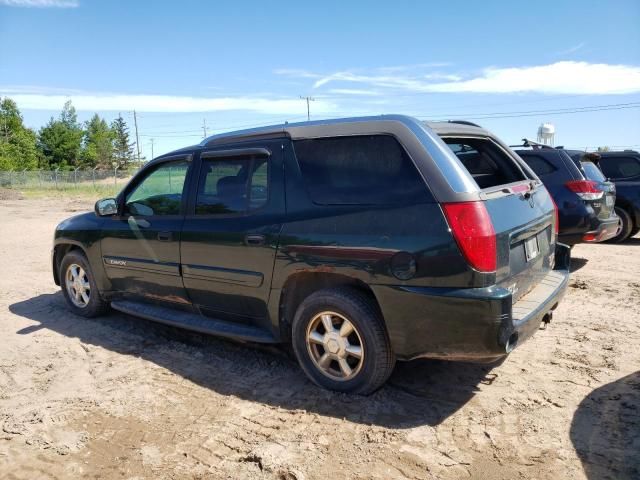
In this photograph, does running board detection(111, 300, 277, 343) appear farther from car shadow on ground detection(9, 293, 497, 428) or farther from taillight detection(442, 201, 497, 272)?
taillight detection(442, 201, 497, 272)

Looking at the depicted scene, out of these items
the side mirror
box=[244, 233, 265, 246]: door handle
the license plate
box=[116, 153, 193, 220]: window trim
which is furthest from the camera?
the side mirror

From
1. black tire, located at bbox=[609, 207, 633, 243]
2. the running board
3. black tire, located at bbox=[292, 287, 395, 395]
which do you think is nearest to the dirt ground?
black tire, located at bbox=[292, 287, 395, 395]

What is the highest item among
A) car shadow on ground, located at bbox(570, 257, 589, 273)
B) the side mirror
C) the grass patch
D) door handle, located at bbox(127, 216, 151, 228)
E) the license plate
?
the grass patch

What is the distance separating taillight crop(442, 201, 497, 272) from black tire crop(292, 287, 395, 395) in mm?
744

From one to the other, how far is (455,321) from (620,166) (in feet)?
29.0

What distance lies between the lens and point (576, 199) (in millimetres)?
7195

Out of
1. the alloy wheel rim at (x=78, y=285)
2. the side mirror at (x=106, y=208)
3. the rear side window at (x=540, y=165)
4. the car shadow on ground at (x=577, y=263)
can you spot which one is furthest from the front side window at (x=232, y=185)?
the car shadow on ground at (x=577, y=263)

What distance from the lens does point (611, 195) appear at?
7707mm

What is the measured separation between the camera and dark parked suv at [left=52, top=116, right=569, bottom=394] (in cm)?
318

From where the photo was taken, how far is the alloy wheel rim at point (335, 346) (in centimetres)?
360

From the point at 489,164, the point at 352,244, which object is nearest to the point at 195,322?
the point at 352,244

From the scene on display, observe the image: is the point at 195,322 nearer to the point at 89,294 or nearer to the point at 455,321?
the point at 89,294

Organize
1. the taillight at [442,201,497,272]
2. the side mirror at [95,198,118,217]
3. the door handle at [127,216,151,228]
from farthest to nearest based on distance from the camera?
the side mirror at [95,198,118,217] → the door handle at [127,216,151,228] → the taillight at [442,201,497,272]

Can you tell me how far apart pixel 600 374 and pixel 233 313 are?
283cm
